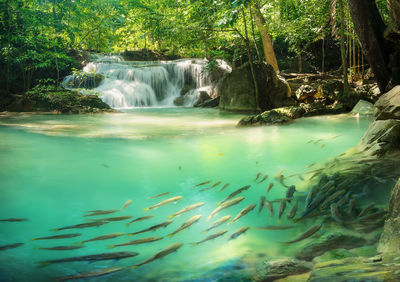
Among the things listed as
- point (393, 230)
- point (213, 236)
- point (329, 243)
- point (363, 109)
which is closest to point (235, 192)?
point (213, 236)

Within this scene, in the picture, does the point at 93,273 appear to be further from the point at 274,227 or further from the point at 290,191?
the point at 290,191

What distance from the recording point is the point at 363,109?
8719 mm

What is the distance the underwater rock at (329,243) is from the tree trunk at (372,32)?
638cm

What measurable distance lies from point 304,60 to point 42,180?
20.4 m

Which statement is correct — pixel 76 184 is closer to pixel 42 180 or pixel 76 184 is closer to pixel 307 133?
pixel 42 180

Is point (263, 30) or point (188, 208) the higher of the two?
point (263, 30)

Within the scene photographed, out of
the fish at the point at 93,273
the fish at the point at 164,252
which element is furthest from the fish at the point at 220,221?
the fish at the point at 93,273

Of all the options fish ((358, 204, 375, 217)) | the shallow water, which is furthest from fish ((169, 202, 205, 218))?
fish ((358, 204, 375, 217))

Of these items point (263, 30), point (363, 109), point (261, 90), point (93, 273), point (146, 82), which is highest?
point (263, 30)

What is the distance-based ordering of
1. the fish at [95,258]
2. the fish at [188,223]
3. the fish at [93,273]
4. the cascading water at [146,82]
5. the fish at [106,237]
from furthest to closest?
the cascading water at [146,82] < the fish at [188,223] < the fish at [106,237] < the fish at [95,258] < the fish at [93,273]

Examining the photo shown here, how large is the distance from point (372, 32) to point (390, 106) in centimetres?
225

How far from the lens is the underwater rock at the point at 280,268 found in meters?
1.51

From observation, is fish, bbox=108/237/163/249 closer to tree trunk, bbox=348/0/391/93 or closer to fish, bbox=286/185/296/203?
fish, bbox=286/185/296/203

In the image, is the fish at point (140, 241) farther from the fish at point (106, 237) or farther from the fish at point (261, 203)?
the fish at point (261, 203)
